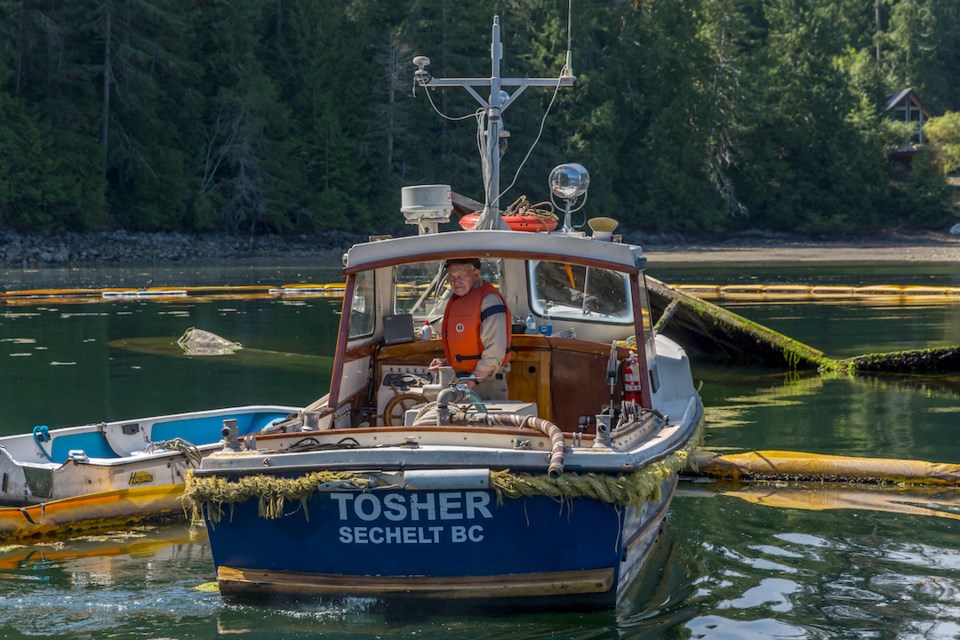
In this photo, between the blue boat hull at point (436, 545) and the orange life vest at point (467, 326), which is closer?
the blue boat hull at point (436, 545)

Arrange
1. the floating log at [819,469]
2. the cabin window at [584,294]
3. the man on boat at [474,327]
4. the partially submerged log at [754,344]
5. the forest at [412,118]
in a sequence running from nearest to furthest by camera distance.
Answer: the man on boat at [474,327] → the cabin window at [584,294] → the floating log at [819,469] → the partially submerged log at [754,344] → the forest at [412,118]

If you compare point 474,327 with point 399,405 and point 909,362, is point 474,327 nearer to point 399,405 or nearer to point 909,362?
point 399,405

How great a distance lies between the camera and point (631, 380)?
955cm

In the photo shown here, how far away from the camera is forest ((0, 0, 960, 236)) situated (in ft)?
198

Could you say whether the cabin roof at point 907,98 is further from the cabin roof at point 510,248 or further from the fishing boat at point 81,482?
the cabin roof at point 510,248

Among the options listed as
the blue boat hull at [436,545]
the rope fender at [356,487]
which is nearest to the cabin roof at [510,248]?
the rope fender at [356,487]

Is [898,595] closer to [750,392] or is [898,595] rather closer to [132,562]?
[132,562]

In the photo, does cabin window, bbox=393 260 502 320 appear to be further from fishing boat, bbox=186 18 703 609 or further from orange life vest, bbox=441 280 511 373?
fishing boat, bbox=186 18 703 609

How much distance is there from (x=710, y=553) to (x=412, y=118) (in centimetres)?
6389

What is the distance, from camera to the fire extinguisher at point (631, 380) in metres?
9.49

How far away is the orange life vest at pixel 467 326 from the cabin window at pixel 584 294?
75.1 inches

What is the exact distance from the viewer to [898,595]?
8.48 metres

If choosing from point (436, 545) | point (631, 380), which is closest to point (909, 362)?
point (631, 380)

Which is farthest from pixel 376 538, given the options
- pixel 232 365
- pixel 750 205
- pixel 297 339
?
pixel 750 205
